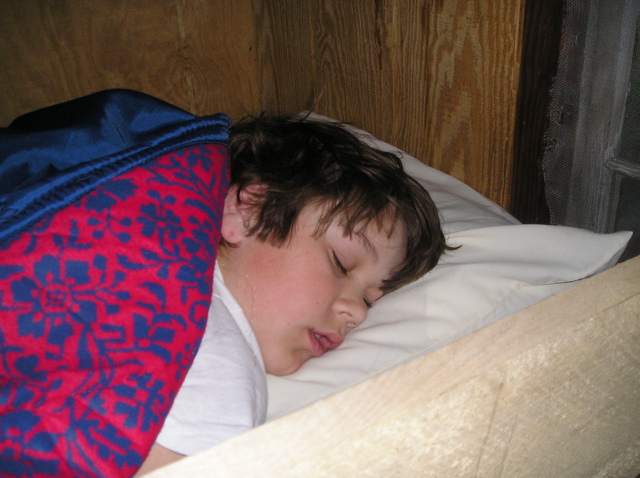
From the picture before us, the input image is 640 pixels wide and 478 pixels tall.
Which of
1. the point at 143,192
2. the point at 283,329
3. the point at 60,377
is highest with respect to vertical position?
the point at 143,192

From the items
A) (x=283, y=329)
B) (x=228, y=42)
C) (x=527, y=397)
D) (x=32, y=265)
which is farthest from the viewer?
(x=228, y=42)

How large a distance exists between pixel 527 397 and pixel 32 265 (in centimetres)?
50

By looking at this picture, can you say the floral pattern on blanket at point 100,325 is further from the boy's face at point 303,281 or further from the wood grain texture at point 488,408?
the wood grain texture at point 488,408

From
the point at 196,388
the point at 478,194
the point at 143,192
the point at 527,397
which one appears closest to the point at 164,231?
the point at 143,192

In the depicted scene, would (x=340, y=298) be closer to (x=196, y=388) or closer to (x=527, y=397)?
(x=196, y=388)

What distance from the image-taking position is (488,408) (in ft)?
1.36

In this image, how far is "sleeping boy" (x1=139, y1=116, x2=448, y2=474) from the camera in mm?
669

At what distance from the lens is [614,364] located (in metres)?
0.49

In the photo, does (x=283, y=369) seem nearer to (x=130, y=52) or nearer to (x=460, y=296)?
(x=460, y=296)

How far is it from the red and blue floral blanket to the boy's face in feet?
0.27

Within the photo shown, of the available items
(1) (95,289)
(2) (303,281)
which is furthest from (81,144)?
(2) (303,281)

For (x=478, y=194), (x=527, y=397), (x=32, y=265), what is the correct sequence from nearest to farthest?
(x=527, y=397), (x=32, y=265), (x=478, y=194)

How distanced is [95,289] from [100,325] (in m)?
0.04

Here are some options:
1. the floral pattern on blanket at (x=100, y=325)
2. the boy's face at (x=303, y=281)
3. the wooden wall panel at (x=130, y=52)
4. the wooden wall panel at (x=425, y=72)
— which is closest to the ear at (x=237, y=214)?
the boy's face at (x=303, y=281)
